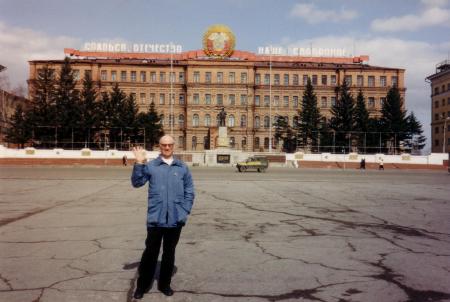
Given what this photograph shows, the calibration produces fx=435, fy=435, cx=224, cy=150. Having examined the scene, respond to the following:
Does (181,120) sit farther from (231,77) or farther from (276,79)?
(276,79)

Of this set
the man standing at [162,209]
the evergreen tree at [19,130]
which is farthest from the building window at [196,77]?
the man standing at [162,209]

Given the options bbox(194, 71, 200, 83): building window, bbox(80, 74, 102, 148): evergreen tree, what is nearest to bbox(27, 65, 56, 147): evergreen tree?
bbox(80, 74, 102, 148): evergreen tree

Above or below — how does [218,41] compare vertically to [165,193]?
above

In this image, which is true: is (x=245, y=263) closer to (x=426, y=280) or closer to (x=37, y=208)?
(x=426, y=280)

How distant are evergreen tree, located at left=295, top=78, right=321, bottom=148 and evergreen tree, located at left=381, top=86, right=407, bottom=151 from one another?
35.6ft

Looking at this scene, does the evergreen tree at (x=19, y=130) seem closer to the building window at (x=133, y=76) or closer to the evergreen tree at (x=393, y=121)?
the building window at (x=133, y=76)

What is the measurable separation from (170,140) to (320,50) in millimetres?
87988

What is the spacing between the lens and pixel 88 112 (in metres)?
64.5

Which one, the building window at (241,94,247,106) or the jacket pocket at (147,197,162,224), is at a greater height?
the building window at (241,94,247,106)

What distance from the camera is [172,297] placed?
4.41 m

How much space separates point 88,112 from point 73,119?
2.67 metres

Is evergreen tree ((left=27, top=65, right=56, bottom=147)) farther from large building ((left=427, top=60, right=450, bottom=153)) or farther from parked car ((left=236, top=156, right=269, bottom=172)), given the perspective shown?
large building ((left=427, top=60, right=450, bottom=153))

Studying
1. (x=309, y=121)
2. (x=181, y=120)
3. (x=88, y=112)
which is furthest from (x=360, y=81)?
(x=88, y=112)

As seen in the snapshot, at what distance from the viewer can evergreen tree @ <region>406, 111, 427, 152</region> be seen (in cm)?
7162
